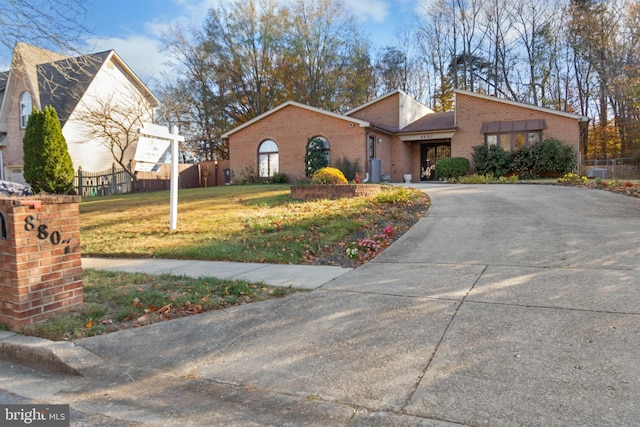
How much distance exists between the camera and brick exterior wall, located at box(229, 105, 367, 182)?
21766mm

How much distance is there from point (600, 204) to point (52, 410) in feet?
35.6

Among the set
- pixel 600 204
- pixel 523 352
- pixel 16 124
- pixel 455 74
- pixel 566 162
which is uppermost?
pixel 455 74

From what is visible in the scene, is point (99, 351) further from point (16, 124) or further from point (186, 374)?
point (16, 124)

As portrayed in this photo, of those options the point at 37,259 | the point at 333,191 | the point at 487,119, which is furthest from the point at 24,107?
the point at 487,119

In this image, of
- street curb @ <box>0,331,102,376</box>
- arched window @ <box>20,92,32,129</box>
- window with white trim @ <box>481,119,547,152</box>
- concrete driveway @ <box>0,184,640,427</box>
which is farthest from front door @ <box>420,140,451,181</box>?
arched window @ <box>20,92,32,129</box>

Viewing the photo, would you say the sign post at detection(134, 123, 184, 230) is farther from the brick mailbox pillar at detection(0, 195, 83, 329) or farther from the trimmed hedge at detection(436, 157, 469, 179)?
the trimmed hedge at detection(436, 157, 469, 179)

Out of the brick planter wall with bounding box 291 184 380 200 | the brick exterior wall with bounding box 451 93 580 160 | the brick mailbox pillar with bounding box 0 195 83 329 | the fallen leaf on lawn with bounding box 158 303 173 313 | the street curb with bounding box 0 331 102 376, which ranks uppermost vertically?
the brick exterior wall with bounding box 451 93 580 160

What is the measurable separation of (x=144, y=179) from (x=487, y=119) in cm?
2133

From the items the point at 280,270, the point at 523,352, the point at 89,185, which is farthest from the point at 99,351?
the point at 89,185

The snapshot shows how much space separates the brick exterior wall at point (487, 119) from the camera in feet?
68.0

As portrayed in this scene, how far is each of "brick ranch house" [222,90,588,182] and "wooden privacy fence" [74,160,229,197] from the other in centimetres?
381

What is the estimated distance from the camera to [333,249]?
7.22m

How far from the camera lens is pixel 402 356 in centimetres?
323

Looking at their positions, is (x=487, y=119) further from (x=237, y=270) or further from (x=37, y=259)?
(x=37, y=259)
